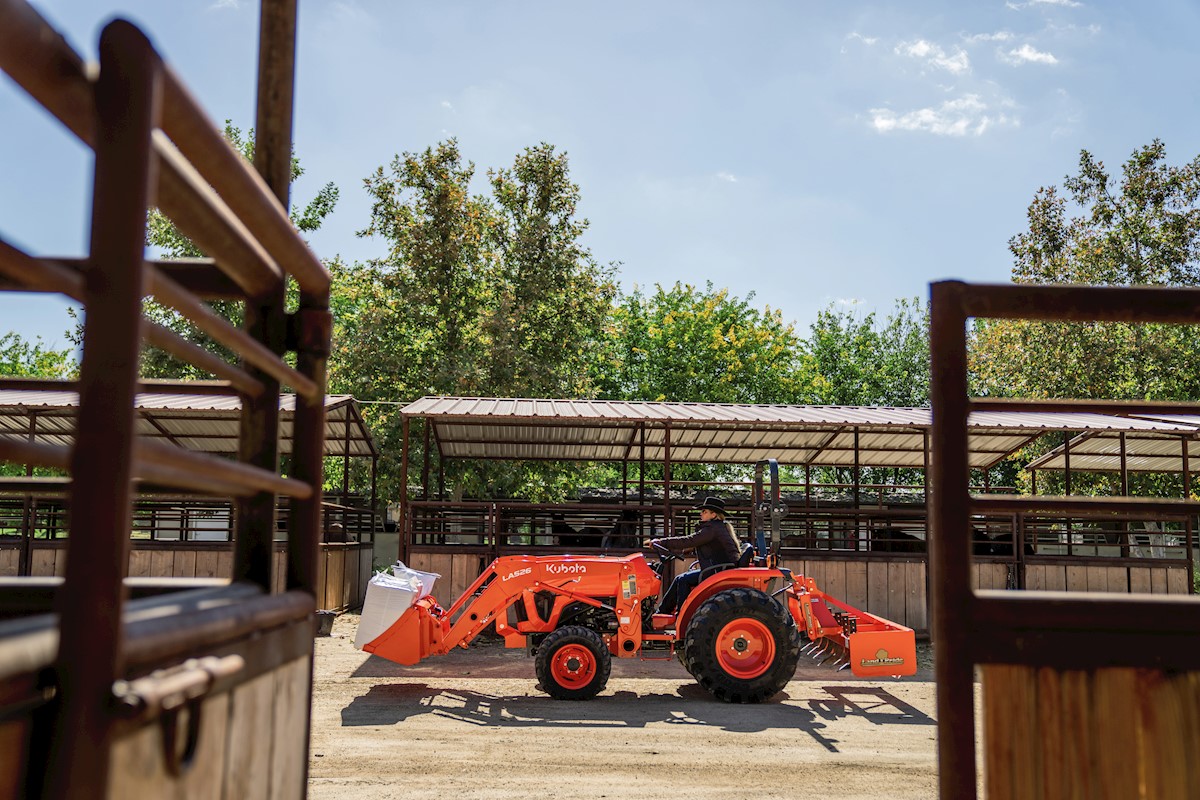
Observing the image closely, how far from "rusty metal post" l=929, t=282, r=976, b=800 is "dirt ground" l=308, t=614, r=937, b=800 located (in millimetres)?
4580

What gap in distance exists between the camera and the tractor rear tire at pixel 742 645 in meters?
10.2

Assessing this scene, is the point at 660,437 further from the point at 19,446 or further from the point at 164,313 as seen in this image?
the point at 19,446

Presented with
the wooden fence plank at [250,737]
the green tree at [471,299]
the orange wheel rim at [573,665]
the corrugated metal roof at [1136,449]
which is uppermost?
the green tree at [471,299]

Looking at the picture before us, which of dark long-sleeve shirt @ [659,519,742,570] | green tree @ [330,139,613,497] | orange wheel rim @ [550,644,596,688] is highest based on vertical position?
green tree @ [330,139,613,497]

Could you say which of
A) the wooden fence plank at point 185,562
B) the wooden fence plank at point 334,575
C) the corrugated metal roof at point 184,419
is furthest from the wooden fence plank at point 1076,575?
the wooden fence plank at point 185,562

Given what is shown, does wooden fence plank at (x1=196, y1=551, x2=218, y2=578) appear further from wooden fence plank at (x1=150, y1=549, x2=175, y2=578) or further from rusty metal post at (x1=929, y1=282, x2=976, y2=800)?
rusty metal post at (x1=929, y1=282, x2=976, y2=800)

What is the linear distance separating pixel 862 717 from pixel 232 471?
905 centimetres

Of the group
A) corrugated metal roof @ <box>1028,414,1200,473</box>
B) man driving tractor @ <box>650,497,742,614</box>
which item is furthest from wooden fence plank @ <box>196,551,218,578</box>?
corrugated metal roof @ <box>1028,414,1200,473</box>

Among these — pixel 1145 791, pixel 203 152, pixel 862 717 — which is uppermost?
pixel 203 152

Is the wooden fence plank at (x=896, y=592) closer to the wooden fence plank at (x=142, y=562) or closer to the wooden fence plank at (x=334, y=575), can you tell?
the wooden fence plank at (x=334, y=575)

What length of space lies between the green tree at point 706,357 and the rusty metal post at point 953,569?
3463 cm

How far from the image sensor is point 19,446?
1335 millimetres

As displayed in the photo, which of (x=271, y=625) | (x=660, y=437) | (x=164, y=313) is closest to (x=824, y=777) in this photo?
(x=271, y=625)

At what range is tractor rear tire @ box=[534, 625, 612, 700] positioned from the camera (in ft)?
33.7
